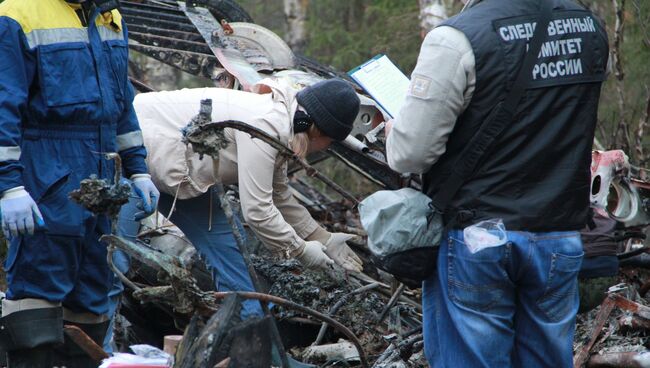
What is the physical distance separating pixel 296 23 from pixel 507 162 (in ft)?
31.6

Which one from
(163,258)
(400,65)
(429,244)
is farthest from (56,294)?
(400,65)

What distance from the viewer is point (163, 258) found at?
9.78ft

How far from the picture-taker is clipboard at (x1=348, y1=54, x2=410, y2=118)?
5289 millimetres

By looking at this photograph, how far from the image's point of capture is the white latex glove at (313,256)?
470cm

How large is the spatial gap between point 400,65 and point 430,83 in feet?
23.5

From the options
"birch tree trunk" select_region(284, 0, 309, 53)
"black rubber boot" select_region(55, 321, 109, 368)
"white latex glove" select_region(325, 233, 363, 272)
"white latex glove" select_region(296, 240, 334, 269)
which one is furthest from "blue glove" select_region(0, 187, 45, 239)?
→ "birch tree trunk" select_region(284, 0, 309, 53)

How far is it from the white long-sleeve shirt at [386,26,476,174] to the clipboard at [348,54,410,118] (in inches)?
88.7

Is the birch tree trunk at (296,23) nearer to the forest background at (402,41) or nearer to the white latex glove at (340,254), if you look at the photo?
the forest background at (402,41)

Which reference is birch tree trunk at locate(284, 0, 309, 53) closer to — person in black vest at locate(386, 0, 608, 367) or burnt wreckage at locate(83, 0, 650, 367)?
burnt wreckage at locate(83, 0, 650, 367)

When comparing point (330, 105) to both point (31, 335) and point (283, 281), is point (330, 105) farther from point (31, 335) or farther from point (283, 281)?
point (31, 335)

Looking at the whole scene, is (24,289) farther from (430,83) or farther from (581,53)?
(581,53)

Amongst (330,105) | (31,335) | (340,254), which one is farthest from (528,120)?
(340,254)

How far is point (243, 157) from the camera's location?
4.40m

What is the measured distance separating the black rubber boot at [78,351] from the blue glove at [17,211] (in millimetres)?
664
